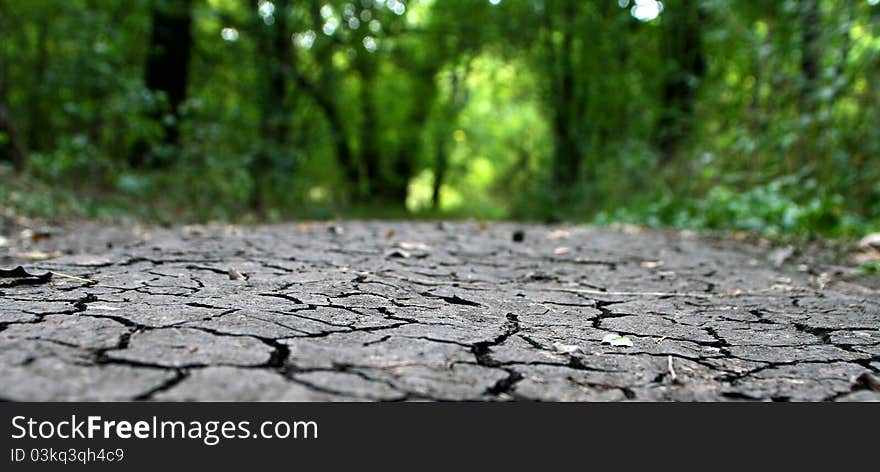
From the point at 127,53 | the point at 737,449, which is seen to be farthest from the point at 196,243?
the point at 127,53

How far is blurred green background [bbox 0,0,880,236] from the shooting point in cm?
513

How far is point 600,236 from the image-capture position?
480cm

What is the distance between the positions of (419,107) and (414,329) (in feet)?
42.8

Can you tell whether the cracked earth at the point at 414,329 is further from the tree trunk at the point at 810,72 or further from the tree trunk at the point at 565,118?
the tree trunk at the point at 565,118

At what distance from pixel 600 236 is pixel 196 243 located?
9.62 feet

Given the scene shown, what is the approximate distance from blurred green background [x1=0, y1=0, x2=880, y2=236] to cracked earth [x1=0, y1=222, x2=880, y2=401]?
271 cm

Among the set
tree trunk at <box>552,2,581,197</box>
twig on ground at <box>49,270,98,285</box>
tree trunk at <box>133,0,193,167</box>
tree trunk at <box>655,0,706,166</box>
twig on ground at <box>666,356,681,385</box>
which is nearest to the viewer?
twig on ground at <box>666,356,681,385</box>

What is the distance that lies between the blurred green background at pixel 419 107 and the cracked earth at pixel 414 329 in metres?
2.71

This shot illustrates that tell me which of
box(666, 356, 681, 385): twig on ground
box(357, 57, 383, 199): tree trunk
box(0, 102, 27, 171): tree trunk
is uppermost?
box(357, 57, 383, 199): tree trunk

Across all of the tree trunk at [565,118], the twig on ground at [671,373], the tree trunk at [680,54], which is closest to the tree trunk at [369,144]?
the tree trunk at [565,118]

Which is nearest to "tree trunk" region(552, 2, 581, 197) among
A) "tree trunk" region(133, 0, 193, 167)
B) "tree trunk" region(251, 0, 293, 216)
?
"tree trunk" region(251, 0, 293, 216)

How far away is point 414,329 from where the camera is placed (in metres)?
1.69

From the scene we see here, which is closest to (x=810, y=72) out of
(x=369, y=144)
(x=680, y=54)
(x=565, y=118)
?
(x=680, y=54)

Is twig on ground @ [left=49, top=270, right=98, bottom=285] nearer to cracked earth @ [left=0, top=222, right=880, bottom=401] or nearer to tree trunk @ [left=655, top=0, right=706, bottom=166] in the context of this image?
cracked earth @ [left=0, top=222, right=880, bottom=401]
